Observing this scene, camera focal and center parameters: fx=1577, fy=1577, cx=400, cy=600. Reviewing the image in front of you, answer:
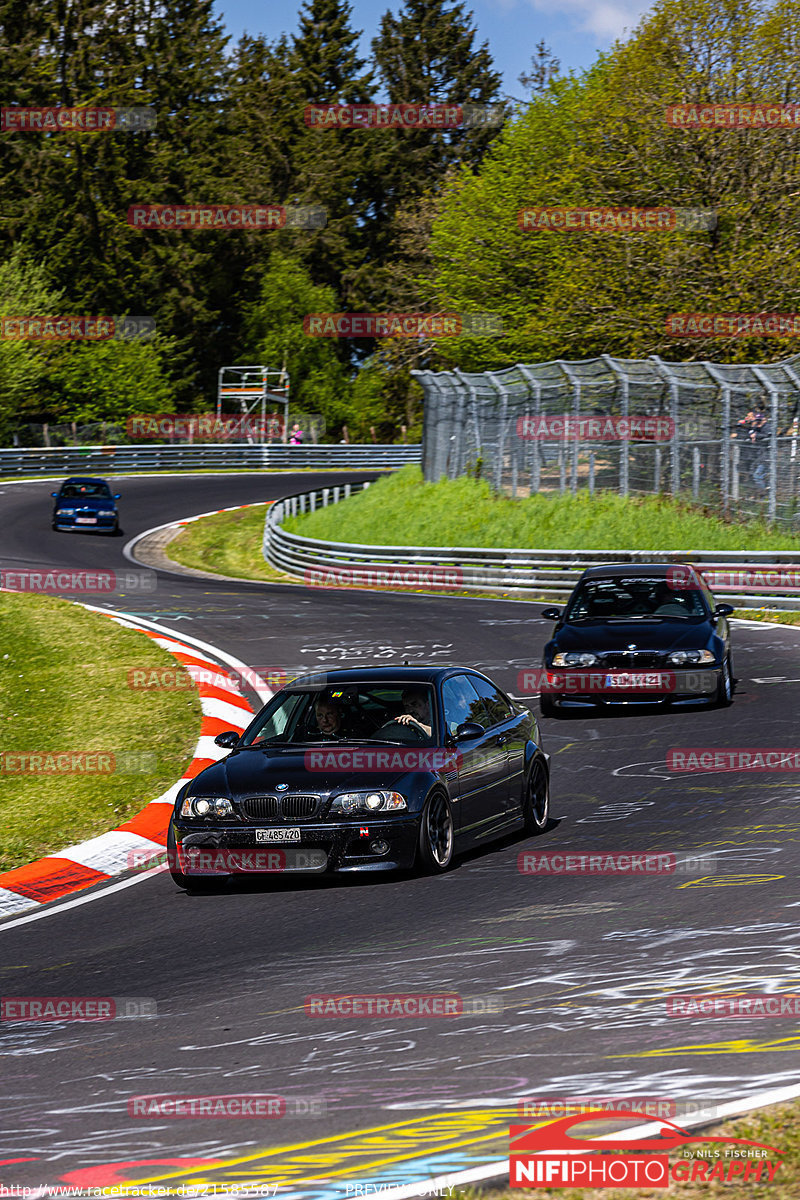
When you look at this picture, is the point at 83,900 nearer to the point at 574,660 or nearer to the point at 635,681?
the point at 574,660

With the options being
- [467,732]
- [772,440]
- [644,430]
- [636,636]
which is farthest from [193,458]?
[467,732]

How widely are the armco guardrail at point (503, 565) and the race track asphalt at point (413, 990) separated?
588 inches

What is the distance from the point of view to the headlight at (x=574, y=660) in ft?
51.0

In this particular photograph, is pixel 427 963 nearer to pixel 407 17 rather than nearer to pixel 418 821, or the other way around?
pixel 418 821

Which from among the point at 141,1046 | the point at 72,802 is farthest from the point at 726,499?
the point at 141,1046

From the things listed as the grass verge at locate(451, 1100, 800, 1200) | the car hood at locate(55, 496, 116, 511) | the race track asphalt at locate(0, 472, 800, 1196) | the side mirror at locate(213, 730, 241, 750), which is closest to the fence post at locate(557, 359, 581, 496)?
the car hood at locate(55, 496, 116, 511)

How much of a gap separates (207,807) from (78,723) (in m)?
5.91

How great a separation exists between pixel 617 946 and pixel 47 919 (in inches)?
131

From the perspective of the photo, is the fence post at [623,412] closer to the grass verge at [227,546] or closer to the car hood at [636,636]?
the grass verge at [227,546]

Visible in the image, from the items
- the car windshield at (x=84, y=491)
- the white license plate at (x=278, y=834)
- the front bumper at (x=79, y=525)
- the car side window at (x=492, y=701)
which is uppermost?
the car windshield at (x=84, y=491)

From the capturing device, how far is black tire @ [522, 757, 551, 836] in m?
10.6

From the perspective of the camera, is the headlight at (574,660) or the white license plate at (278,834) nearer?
the white license plate at (278,834)

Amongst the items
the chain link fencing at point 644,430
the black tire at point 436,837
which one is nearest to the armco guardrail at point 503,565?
the chain link fencing at point 644,430

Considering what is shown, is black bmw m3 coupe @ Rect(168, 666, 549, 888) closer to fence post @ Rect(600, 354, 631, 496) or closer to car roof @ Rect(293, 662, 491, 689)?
car roof @ Rect(293, 662, 491, 689)
